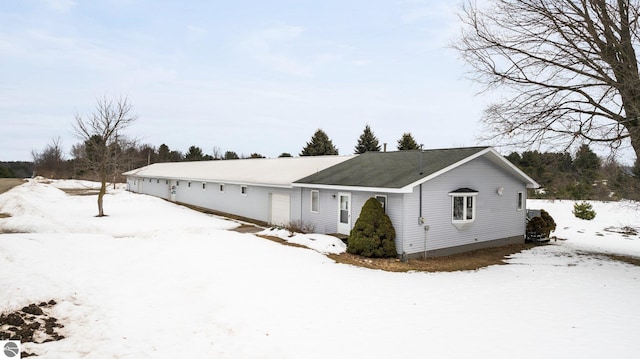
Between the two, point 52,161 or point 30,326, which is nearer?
point 30,326

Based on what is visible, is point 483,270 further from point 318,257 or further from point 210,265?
point 210,265

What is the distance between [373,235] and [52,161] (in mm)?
84075

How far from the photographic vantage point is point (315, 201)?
1908 centimetres

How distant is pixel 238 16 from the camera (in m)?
20.2

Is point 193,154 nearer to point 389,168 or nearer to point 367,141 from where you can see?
point 367,141

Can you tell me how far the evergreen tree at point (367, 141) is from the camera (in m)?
52.8

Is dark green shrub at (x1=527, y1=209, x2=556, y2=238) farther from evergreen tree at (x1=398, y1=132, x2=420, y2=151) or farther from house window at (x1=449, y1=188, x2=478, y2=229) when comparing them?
evergreen tree at (x1=398, y1=132, x2=420, y2=151)

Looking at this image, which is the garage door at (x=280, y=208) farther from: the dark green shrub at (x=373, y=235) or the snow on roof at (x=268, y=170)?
the dark green shrub at (x=373, y=235)

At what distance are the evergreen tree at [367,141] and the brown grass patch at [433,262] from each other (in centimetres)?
3729

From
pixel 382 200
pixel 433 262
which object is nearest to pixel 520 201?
pixel 433 262

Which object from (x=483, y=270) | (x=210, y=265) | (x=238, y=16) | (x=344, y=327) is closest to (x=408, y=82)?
(x=238, y=16)

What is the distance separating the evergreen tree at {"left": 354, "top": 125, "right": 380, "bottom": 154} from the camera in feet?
173

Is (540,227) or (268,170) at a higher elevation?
(268,170)

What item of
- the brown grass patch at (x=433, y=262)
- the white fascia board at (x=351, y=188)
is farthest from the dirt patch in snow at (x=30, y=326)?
the white fascia board at (x=351, y=188)
